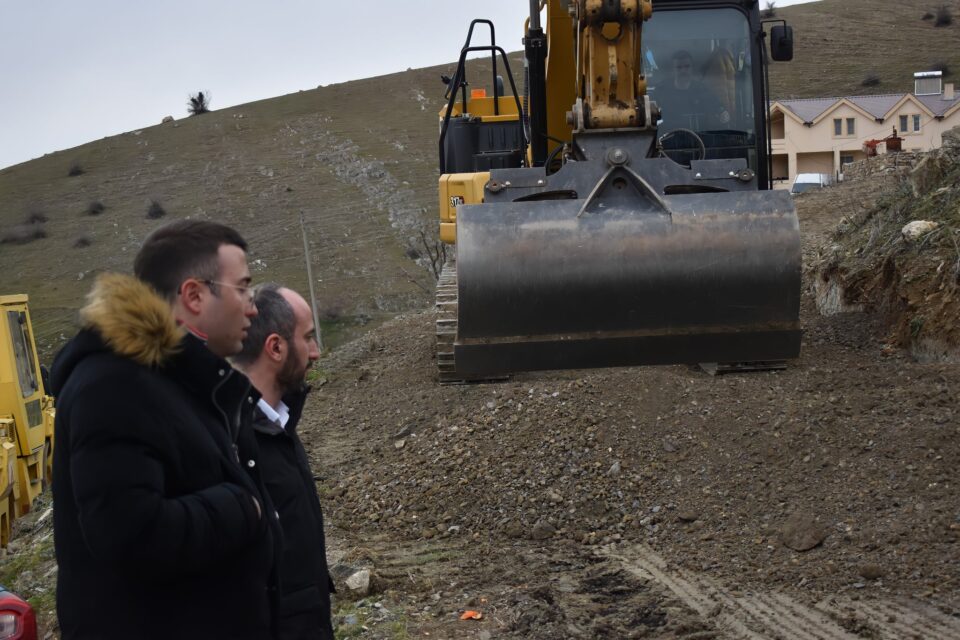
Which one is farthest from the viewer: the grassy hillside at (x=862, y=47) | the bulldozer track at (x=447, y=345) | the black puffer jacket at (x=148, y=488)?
the grassy hillside at (x=862, y=47)

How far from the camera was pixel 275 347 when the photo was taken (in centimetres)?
324

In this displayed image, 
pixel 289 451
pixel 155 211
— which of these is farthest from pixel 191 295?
pixel 155 211

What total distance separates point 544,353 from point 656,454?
240 centimetres

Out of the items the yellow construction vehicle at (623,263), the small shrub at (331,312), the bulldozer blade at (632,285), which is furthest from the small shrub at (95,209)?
the bulldozer blade at (632,285)

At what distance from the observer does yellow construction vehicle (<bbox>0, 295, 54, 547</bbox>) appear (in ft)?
30.1

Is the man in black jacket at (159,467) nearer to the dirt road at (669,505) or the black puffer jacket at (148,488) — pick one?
the black puffer jacket at (148,488)

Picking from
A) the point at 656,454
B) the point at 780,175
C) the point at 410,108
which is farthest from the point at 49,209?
the point at 656,454

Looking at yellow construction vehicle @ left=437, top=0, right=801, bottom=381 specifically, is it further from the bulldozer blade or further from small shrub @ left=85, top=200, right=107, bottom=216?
small shrub @ left=85, top=200, right=107, bottom=216

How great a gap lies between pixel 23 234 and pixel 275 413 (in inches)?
2068

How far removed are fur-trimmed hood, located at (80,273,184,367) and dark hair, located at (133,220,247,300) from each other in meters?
0.09

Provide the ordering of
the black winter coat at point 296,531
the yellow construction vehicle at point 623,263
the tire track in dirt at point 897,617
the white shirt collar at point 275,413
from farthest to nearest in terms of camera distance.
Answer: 1. the yellow construction vehicle at point 623,263
2. the tire track in dirt at point 897,617
3. the white shirt collar at point 275,413
4. the black winter coat at point 296,531

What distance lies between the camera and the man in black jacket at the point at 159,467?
2381 mm

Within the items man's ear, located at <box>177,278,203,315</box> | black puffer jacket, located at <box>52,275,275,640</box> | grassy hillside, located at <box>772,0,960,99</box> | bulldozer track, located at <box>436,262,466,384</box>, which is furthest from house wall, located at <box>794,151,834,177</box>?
black puffer jacket, located at <box>52,275,275,640</box>

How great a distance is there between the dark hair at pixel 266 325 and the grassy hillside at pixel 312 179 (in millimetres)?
30250
